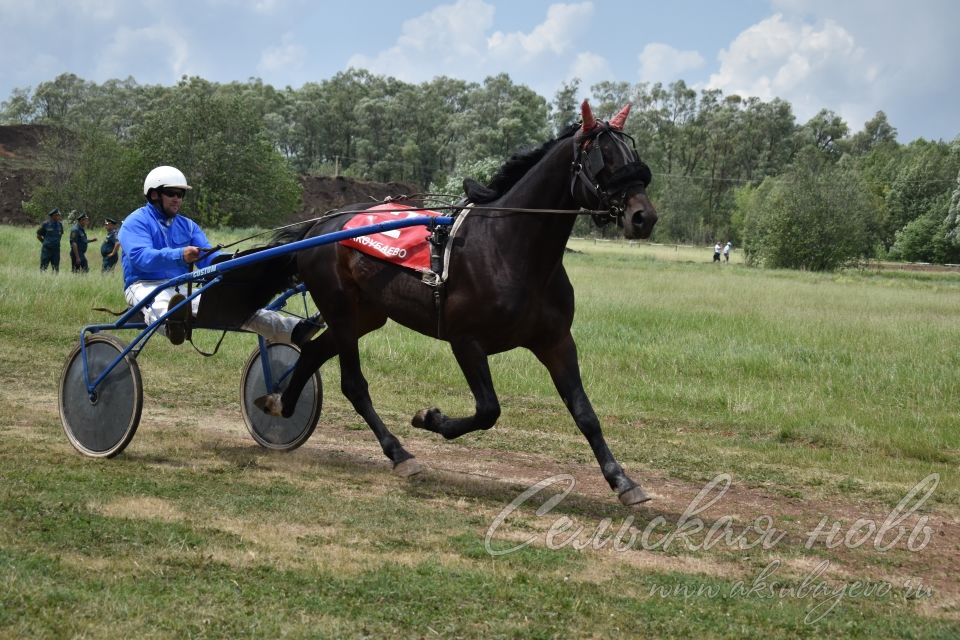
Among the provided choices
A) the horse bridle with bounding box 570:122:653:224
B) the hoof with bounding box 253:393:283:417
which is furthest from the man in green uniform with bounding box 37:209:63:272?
the horse bridle with bounding box 570:122:653:224

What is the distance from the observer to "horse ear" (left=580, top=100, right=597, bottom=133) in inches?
205

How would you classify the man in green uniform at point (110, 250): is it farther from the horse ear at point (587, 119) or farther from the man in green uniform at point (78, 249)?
the horse ear at point (587, 119)

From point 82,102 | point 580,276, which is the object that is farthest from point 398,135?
point 580,276

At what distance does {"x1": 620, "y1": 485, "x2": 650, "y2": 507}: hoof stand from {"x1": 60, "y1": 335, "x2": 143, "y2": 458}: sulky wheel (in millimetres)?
3192

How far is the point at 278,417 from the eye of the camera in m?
7.23

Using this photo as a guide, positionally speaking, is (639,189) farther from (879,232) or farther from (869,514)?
(879,232)

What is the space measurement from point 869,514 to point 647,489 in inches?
51.2

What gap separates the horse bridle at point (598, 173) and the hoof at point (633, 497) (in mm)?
1478

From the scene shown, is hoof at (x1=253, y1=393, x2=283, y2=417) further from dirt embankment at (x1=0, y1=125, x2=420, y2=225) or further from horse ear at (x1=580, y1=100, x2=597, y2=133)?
dirt embankment at (x1=0, y1=125, x2=420, y2=225)

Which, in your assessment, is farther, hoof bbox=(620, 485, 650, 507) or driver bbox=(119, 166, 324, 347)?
driver bbox=(119, 166, 324, 347)

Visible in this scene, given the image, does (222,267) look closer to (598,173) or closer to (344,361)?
(344,361)

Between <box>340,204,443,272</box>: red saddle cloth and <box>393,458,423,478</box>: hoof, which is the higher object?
<box>340,204,443,272</box>: red saddle cloth

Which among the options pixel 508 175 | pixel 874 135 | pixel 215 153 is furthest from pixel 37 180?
pixel 874 135

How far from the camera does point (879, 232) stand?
204ft
